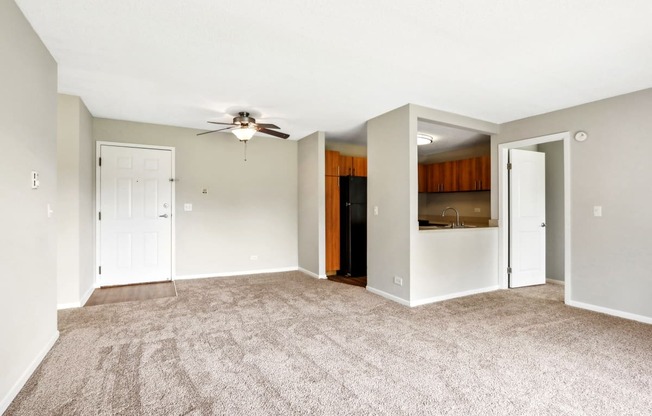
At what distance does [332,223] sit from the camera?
233 inches

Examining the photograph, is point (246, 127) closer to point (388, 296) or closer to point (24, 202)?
point (24, 202)

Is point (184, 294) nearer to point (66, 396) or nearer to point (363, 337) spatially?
point (66, 396)

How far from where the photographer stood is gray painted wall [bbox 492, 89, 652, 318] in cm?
343

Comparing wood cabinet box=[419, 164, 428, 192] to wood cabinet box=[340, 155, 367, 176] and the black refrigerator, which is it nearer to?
wood cabinet box=[340, 155, 367, 176]

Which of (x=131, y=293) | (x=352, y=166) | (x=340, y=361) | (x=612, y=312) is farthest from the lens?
(x=352, y=166)

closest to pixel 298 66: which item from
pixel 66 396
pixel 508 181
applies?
pixel 66 396

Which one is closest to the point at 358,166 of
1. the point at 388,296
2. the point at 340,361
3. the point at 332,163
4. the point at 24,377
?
the point at 332,163

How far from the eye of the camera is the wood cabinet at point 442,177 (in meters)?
6.79

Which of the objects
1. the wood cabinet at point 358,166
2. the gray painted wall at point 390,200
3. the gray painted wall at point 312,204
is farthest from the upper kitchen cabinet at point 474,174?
the gray painted wall at point 312,204

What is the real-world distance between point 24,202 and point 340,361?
2441 millimetres

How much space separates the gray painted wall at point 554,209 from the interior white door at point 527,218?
9.2 inches

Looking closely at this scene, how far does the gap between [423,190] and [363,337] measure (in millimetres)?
5212

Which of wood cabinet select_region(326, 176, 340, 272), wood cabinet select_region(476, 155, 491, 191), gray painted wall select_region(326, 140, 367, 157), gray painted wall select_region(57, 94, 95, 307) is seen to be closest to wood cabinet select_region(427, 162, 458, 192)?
wood cabinet select_region(476, 155, 491, 191)

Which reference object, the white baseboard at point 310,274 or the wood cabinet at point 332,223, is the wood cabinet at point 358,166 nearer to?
the wood cabinet at point 332,223
